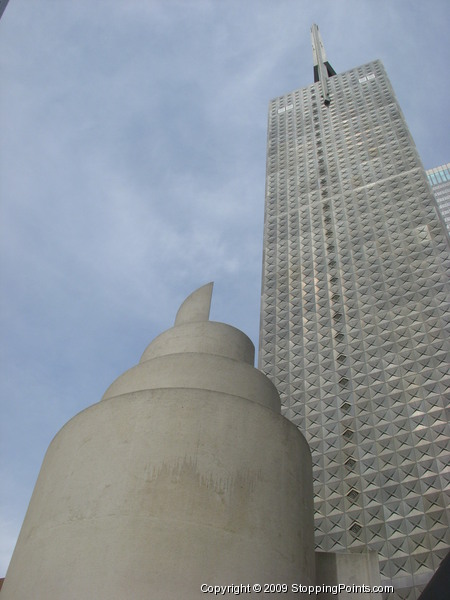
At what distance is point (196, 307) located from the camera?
11.2 metres

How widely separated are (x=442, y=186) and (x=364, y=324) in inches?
2087

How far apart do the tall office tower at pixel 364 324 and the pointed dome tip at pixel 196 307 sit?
5.47m

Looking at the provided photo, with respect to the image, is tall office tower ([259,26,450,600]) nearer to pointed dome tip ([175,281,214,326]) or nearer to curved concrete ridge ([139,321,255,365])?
curved concrete ridge ([139,321,255,365])

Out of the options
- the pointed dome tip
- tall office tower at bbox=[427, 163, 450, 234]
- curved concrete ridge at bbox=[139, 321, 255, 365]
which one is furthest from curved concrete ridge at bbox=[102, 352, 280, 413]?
tall office tower at bbox=[427, 163, 450, 234]

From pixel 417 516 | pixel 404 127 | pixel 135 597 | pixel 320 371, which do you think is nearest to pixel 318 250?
pixel 320 371

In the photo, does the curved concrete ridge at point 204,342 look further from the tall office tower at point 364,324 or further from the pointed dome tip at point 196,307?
the tall office tower at point 364,324

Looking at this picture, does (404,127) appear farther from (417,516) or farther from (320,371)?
(417,516)

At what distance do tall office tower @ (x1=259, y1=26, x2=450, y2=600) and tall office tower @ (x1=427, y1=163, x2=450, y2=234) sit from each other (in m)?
36.3

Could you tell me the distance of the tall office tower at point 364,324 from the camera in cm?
1214

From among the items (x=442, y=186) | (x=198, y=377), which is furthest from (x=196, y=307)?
(x=442, y=186)

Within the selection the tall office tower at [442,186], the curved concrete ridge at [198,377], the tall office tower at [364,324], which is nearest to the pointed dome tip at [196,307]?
the curved concrete ridge at [198,377]

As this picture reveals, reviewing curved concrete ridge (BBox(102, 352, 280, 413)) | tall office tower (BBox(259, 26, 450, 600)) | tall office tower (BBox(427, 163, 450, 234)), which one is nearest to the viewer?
curved concrete ridge (BBox(102, 352, 280, 413))

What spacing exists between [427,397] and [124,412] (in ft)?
29.8

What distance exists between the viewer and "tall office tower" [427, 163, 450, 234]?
60.7 m
